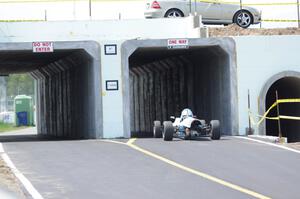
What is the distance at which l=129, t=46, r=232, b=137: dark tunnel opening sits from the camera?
25.8 meters

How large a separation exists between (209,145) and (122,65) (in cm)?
586

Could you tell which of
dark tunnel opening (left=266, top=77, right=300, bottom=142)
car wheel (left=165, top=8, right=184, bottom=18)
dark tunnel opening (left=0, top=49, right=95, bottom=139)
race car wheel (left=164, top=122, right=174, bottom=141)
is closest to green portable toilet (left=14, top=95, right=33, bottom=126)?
dark tunnel opening (left=0, top=49, right=95, bottom=139)

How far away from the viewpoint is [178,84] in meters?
32.9

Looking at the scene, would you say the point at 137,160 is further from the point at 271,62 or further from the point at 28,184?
Result: the point at 271,62

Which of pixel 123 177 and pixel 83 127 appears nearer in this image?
pixel 123 177

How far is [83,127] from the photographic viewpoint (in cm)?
3005

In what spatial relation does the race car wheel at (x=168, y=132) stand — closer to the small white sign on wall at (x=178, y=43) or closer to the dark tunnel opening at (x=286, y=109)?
the small white sign on wall at (x=178, y=43)

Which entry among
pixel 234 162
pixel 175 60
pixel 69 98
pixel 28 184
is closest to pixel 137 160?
pixel 234 162

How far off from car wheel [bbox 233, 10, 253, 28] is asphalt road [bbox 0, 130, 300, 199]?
1319cm

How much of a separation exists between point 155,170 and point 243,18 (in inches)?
766

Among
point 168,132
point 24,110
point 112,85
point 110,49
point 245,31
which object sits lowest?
point 168,132

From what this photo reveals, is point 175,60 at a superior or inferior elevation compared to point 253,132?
superior

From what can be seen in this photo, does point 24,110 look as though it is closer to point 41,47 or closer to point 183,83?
point 183,83

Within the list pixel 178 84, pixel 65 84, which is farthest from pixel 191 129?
pixel 65 84
